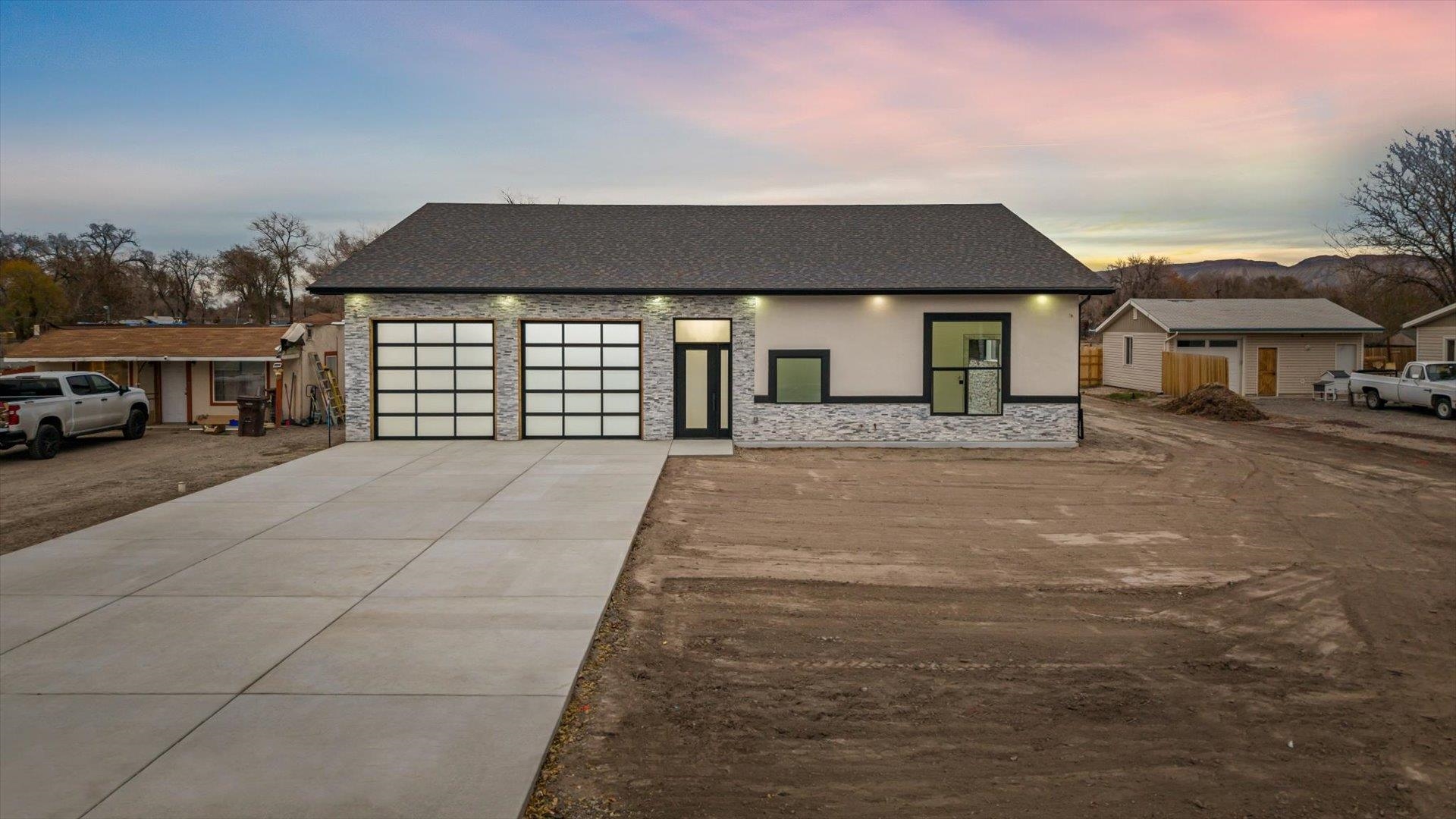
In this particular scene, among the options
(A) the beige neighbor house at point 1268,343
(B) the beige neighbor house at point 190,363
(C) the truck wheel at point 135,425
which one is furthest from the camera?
(A) the beige neighbor house at point 1268,343

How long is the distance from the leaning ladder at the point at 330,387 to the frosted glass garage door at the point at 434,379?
18.5 feet

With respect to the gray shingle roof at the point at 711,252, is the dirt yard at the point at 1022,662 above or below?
below

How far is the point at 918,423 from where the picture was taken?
67.7 ft

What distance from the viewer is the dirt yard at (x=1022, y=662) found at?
544 cm

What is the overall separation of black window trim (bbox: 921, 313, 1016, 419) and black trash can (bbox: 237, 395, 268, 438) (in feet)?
55.3

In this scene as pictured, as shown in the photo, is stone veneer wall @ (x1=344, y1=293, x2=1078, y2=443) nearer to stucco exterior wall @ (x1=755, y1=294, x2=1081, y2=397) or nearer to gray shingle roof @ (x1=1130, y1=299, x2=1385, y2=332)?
stucco exterior wall @ (x1=755, y1=294, x2=1081, y2=397)

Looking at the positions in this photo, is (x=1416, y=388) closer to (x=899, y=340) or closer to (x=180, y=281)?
(x=899, y=340)

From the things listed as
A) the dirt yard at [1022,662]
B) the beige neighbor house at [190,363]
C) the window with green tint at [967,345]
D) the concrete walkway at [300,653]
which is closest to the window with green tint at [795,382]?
the window with green tint at [967,345]

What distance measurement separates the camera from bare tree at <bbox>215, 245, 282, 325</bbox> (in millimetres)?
61844

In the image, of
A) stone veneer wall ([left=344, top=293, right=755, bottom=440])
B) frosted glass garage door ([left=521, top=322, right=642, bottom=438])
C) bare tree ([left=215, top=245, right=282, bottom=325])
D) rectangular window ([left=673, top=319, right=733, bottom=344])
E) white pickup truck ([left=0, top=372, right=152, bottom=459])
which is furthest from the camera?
bare tree ([left=215, top=245, right=282, bottom=325])

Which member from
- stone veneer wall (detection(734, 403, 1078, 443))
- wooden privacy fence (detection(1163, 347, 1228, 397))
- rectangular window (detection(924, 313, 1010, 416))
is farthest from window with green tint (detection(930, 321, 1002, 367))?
wooden privacy fence (detection(1163, 347, 1228, 397))

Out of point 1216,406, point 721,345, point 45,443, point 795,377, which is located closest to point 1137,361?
point 1216,406

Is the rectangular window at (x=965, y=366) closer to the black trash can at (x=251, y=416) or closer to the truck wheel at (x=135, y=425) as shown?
the black trash can at (x=251, y=416)

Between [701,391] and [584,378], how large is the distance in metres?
2.79
